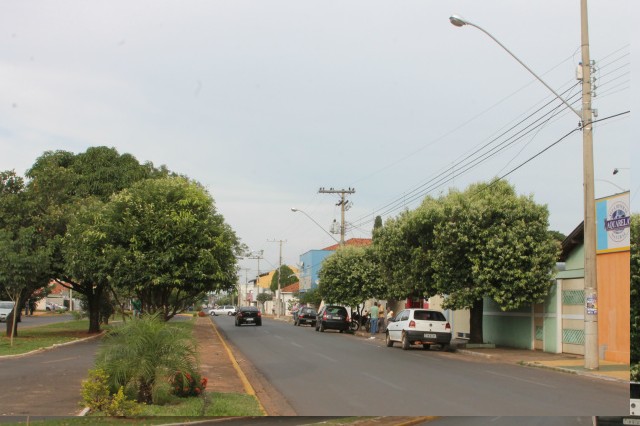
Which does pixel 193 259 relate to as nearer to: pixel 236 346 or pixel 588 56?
pixel 236 346

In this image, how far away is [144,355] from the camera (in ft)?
30.8

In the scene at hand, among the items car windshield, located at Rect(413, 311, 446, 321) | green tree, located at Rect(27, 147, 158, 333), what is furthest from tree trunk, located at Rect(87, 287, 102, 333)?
car windshield, located at Rect(413, 311, 446, 321)

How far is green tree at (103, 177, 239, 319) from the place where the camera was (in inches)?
883

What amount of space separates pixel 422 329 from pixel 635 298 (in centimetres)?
2045

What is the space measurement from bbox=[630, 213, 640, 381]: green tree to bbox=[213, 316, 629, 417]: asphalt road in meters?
3.58

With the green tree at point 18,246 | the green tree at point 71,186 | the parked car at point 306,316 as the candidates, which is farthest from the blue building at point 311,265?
the green tree at point 18,246

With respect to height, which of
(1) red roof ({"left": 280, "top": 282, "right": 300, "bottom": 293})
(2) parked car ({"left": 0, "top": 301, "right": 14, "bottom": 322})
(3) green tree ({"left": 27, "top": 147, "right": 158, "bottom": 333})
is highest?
(3) green tree ({"left": 27, "top": 147, "right": 158, "bottom": 333})

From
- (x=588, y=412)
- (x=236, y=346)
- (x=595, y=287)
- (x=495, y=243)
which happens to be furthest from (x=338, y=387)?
(x=236, y=346)

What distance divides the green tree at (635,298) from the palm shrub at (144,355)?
Result: 6.75m

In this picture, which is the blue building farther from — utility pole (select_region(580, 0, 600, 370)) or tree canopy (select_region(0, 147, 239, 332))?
utility pole (select_region(580, 0, 600, 370))

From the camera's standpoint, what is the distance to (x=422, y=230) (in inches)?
966

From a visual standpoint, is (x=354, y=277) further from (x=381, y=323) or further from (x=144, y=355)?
(x=144, y=355)

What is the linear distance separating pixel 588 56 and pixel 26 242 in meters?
22.1

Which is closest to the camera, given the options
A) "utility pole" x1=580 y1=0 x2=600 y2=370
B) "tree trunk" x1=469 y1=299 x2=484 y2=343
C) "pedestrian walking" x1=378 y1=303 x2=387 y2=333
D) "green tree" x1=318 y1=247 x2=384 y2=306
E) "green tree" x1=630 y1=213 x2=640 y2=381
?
"green tree" x1=630 y1=213 x2=640 y2=381
